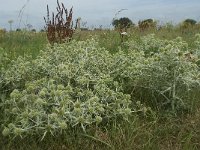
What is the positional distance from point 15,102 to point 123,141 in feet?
3.05

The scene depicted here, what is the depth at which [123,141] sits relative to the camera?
138 inches

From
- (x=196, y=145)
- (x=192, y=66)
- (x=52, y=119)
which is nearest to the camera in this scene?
(x=52, y=119)

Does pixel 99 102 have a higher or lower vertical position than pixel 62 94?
lower

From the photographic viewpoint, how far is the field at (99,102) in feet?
11.3

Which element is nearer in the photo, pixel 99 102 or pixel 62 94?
pixel 62 94

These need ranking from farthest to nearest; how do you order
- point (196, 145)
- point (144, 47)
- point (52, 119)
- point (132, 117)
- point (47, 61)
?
point (144, 47) → point (47, 61) → point (132, 117) → point (196, 145) → point (52, 119)

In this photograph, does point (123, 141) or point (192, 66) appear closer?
point (123, 141)

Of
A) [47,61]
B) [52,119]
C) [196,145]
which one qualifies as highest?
[47,61]

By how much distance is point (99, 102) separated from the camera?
392cm

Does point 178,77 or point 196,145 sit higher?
point 178,77

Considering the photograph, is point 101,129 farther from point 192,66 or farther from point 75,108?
point 192,66

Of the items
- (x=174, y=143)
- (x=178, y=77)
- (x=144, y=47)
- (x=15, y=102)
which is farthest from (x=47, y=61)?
(x=144, y=47)

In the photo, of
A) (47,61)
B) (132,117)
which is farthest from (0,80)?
(132,117)

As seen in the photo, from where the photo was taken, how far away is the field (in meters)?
3.45
